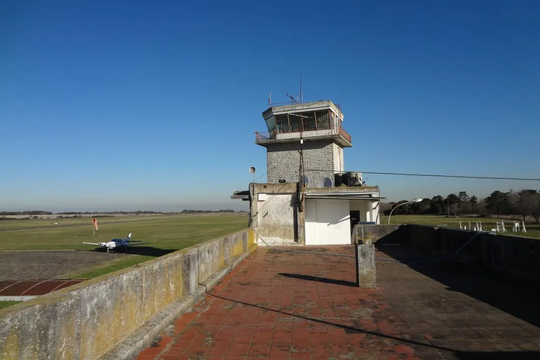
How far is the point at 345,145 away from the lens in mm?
30375

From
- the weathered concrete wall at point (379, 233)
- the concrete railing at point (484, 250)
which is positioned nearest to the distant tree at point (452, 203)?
the weathered concrete wall at point (379, 233)

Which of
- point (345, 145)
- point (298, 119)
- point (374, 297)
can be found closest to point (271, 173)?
point (298, 119)

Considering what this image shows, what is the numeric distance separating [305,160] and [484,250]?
19338mm

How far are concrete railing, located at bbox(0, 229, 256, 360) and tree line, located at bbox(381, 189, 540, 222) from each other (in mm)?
70934

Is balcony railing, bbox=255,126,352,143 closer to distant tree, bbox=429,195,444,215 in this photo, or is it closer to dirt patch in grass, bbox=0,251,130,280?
dirt patch in grass, bbox=0,251,130,280

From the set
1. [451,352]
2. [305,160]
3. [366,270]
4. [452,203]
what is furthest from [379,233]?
[452,203]

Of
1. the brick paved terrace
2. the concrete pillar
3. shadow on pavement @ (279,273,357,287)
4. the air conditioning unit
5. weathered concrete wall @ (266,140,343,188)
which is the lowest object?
shadow on pavement @ (279,273,357,287)

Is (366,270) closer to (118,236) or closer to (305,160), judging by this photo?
(305,160)

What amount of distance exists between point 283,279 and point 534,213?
85.7 meters

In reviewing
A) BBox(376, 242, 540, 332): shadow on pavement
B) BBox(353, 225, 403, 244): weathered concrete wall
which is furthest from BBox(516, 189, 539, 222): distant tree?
BBox(376, 242, 540, 332): shadow on pavement

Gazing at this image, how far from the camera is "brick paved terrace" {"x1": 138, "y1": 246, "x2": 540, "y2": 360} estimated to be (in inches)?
164

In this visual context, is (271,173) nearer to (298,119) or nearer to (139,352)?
(298,119)

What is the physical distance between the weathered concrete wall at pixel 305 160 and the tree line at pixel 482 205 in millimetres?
49003

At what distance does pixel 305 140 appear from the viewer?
27422mm
